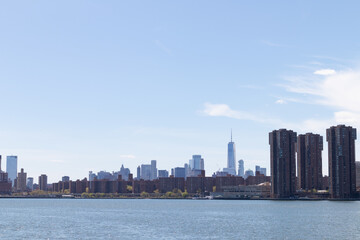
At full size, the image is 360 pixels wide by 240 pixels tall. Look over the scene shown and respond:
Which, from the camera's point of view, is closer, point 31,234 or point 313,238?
point 313,238

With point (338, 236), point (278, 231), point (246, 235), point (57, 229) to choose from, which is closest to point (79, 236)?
point (57, 229)

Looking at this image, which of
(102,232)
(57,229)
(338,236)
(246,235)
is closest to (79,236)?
(102,232)

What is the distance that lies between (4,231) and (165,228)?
37153mm

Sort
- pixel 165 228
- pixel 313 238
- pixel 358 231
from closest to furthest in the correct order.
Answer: pixel 313 238, pixel 358 231, pixel 165 228

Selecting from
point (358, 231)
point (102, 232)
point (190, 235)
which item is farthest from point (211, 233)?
point (358, 231)

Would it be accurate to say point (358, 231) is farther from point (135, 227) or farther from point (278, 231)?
point (135, 227)

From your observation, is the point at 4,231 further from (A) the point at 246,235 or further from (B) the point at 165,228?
(A) the point at 246,235

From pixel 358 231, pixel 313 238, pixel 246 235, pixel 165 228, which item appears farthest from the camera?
pixel 165 228

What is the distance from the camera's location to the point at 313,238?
107062mm

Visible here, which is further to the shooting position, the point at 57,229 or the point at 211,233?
the point at 57,229

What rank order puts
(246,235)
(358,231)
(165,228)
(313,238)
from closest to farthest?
(313,238), (246,235), (358,231), (165,228)

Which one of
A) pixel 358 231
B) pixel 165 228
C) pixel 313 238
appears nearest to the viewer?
pixel 313 238

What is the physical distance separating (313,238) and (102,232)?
148ft

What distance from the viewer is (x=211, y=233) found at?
387ft
